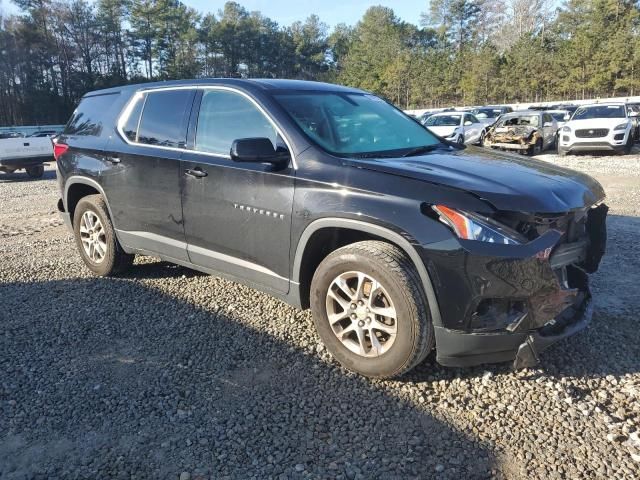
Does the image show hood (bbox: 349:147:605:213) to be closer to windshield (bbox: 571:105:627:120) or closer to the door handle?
the door handle

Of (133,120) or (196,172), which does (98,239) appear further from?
(196,172)

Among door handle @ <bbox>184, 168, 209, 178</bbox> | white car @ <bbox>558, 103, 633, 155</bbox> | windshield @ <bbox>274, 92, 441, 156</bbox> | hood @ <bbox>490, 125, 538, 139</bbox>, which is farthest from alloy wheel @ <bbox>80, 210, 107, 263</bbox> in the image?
white car @ <bbox>558, 103, 633, 155</bbox>

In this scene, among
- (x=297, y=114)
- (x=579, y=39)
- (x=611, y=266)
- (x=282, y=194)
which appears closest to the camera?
(x=282, y=194)

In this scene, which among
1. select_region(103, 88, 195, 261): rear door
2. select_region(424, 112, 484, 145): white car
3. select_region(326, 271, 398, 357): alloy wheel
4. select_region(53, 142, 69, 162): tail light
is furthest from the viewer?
select_region(424, 112, 484, 145): white car

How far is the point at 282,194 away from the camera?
3.34 m

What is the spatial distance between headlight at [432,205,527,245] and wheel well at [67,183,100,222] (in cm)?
392

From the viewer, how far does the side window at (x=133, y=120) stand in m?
4.50

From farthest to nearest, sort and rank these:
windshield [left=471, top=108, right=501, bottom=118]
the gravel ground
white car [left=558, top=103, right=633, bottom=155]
→ 1. windshield [left=471, top=108, right=501, bottom=118]
2. white car [left=558, top=103, right=633, bottom=155]
3. the gravel ground

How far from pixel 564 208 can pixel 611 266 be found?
2.67 metres

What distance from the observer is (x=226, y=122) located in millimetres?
3820

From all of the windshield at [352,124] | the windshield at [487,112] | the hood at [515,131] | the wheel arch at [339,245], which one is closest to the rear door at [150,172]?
the windshield at [352,124]

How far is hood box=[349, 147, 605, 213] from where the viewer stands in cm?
273

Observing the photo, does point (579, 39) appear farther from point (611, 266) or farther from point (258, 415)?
point (258, 415)

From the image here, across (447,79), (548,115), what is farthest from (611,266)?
(447,79)
